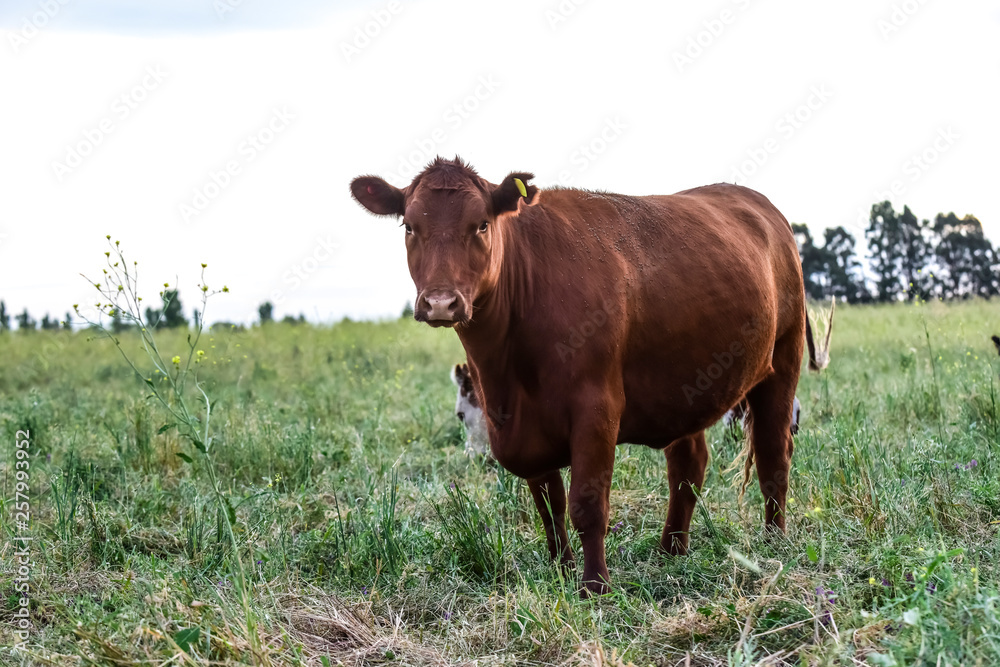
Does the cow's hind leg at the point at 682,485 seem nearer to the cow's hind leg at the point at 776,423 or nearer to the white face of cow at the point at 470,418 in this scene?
the cow's hind leg at the point at 776,423

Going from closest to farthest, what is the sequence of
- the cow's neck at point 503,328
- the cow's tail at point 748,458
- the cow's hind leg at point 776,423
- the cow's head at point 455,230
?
the cow's head at point 455,230 < the cow's neck at point 503,328 < the cow's hind leg at point 776,423 < the cow's tail at point 748,458

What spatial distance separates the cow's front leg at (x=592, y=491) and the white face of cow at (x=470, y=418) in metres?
2.57

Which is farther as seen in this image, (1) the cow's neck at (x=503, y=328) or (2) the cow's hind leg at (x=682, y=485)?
(2) the cow's hind leg at (x=682, y=485)

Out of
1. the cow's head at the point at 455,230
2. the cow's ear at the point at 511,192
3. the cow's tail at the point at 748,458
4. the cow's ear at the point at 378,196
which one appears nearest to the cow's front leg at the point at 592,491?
the cow's head at the point at 455,230

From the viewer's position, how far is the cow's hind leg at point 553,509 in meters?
4.41

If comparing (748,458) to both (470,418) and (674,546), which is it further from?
(470,418)

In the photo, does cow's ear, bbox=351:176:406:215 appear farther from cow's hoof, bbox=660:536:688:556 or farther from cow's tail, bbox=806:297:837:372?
cow's tail, bbox=806:297:837:372

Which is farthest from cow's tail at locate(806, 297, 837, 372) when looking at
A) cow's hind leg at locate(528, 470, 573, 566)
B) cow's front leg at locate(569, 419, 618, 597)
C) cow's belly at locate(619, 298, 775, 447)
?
cow's front leg at locate(569, 419, 618, 597)

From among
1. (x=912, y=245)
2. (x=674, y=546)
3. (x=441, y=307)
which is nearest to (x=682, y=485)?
(x=674, y=546)

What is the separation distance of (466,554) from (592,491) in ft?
2.53

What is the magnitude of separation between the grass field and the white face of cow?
201 millimetres

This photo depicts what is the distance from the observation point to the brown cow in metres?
3.90

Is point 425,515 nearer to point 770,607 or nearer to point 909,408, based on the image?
point 770,607

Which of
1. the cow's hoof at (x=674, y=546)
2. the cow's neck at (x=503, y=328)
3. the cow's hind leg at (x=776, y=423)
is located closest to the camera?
the cow's neck at (x=503, y=328)
